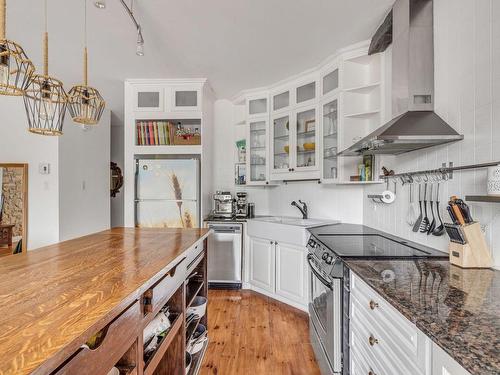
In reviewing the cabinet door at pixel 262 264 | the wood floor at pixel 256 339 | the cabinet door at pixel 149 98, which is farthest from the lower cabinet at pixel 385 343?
the cabinet door at pixel 149 98

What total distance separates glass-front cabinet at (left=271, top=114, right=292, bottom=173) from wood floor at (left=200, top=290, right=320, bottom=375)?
63.3 inches

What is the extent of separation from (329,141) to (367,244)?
1.31 m

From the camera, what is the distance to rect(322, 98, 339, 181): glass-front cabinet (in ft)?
9.09

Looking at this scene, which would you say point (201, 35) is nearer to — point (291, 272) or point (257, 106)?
point (257, 106)

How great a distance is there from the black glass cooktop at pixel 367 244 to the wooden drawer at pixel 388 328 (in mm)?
277

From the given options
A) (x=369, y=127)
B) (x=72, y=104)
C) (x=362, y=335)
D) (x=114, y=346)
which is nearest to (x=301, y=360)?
(x=362, y=335)

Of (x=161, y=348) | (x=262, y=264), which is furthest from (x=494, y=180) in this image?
(x=262, y=264)

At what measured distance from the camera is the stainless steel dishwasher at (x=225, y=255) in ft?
11.2

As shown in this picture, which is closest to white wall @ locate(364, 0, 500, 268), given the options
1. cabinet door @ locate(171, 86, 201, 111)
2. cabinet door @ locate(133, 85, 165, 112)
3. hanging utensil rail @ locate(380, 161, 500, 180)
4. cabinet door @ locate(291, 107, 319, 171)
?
hanging utensil rail @ locate(380, 161, 500, 180)

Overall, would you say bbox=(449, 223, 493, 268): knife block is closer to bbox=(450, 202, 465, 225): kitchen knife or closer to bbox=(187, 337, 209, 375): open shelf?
bbox=(450, 202, 465, 225): kitchen knife

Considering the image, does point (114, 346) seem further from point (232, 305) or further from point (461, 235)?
point (232, 305)

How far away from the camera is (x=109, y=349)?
75 cm

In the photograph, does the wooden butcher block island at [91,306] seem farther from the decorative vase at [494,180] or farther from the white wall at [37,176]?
the white wall at [37,176]

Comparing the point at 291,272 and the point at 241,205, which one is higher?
the point at 241,205
